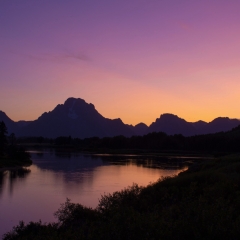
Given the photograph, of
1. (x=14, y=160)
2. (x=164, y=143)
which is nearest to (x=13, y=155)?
(x=14, y=160)

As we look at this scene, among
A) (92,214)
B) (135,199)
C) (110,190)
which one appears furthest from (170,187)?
(110,190)

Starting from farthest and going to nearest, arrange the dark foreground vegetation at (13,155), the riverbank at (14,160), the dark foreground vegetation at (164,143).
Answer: the dark foreground vegetation at (164,143) < the dark foreground vegetation at (13,155) < the riverbank at (14,160)

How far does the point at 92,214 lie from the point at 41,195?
14.8 metres

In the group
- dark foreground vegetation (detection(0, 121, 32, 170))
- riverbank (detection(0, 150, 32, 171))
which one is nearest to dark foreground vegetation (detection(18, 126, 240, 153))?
dark foreground vegetation (detection(0, 121, 32, 170))

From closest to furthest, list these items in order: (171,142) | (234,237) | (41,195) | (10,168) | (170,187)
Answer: (234,237) → (170,187) → (41,195) → (10,168) → (171,142)

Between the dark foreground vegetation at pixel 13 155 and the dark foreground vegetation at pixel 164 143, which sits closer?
the dark foreground vegetation at pixel 13 155

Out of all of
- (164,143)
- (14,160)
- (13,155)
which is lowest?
(14,160)

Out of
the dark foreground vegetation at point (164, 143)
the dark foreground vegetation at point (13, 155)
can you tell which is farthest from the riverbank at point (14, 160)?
the dark foreground vegetation at point (164, 143)

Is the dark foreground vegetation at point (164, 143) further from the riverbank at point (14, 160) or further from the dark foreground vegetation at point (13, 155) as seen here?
the riverbank at point (14, 160)

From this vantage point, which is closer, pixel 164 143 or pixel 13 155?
pixel 13 155

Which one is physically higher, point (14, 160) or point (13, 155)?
point (13, 155)

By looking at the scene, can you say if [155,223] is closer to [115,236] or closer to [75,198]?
[115,236]

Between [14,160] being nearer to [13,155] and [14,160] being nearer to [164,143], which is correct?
[13,155]

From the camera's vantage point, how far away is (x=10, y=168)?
56.1m
